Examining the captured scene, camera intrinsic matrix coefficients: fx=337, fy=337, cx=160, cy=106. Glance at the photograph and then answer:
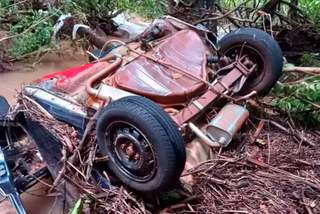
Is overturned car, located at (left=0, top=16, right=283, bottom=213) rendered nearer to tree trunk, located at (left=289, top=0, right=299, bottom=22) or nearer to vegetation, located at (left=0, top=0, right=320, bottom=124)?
vegetation, located at (left=0, top=0, right=320, bottom=124)

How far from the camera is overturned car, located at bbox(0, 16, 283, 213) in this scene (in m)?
1.92

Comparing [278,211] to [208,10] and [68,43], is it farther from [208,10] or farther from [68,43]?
[68,43]

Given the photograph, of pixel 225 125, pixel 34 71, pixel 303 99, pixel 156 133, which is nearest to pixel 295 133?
pixel 303 99

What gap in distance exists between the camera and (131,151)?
6.60 feet

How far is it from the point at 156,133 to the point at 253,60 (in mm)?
1593

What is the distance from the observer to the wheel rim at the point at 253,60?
298 cm

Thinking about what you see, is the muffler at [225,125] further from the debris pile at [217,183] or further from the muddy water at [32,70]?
the muddy water at [32,70]

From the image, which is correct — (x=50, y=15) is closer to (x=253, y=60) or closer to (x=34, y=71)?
(x=34, y=71)

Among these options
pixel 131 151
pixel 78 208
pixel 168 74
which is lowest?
pixel 78 208

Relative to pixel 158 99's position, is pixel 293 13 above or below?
below

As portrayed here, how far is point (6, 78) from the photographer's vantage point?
4.90 m

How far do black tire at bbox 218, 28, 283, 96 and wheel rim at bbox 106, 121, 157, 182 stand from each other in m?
1.49

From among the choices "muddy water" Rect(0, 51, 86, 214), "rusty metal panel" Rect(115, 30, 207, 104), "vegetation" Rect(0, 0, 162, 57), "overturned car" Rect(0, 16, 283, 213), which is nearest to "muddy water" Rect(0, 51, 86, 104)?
"muddy water" Rect(0, 51, 86, 214)

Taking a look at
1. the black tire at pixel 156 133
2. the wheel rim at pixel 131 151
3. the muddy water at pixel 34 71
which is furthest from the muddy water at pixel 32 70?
the black tire at pixel 156 133
